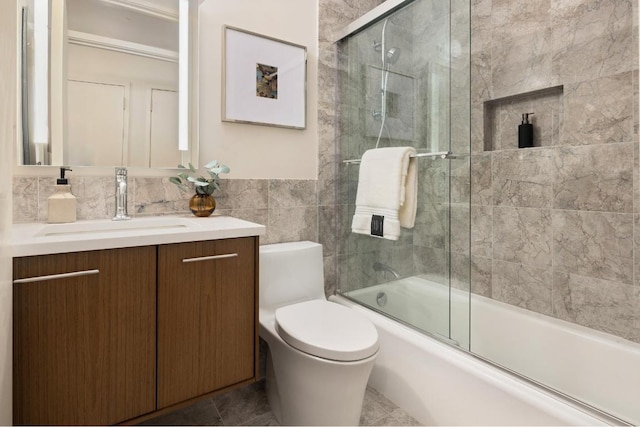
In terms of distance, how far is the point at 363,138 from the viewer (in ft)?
6.26

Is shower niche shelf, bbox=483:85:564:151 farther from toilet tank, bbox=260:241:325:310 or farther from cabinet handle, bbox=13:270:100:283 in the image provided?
cabinet handle, bbox=13:270:100:283

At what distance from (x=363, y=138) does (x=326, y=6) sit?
835 millimetres

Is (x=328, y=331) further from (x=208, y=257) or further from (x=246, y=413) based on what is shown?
(x=246, y=413)

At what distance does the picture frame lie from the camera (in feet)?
5.65

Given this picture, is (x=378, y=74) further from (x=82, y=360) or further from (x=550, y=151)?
(x=82, y=360)

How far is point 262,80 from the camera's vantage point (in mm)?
1826

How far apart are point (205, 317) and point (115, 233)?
1.32 ft

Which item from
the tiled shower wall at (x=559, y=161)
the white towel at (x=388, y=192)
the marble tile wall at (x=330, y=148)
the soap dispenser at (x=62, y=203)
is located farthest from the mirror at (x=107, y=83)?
the tiled shower wall at (x=559, y=161)

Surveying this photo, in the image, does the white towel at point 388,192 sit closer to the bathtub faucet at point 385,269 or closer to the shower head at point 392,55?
the bathtub faucet at point 385,269

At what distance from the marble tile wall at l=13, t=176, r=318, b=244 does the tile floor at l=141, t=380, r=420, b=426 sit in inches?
30.2

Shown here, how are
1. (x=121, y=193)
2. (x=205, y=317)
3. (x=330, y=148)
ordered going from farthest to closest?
(x=330, y=148)
(x=121, y=193)
(x=205, y=317)

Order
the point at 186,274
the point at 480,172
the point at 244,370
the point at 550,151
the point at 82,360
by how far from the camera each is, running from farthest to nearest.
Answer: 1. the point at 480,172
2. the point at 550,151
3. the point at 244,370
4. the point at 186,274
5. the point at 82,360

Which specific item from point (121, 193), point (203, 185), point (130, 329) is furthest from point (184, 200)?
point (130, 329)

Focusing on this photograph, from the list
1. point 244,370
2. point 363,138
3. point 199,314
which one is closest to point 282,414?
point 244,370
